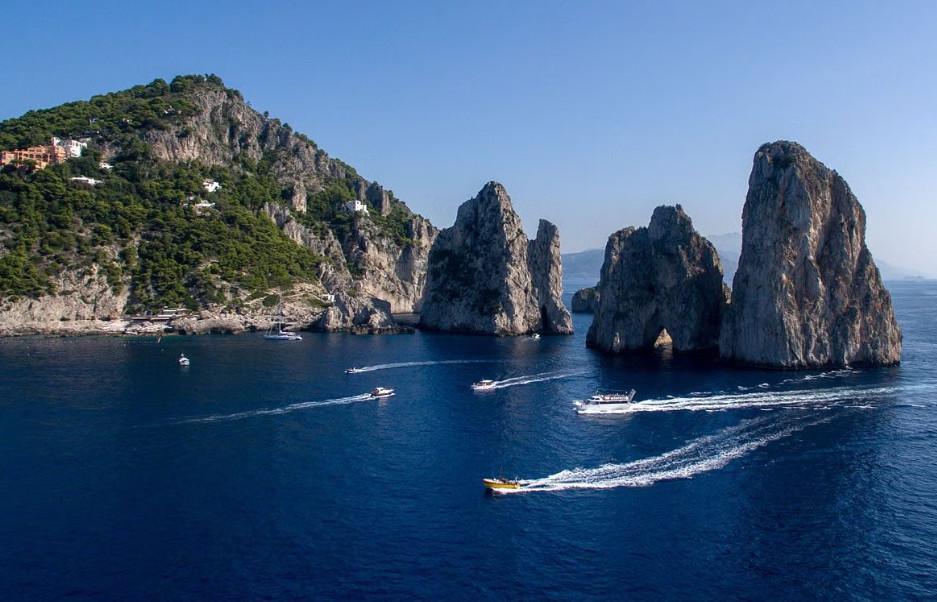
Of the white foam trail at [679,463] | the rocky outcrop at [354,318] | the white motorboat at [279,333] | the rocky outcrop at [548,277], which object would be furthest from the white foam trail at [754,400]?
the rocky outcrop at [354,318]

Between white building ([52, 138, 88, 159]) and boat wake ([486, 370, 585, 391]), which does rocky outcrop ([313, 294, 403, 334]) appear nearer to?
boat wake ([486, 370, 585, 391])

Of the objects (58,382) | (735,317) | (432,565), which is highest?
(735,317)

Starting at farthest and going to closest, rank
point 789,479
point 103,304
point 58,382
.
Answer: point 103,304, point 58,382, point 789,479

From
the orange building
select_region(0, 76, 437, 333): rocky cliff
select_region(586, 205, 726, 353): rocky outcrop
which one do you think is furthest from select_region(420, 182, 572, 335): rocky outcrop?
the orange building

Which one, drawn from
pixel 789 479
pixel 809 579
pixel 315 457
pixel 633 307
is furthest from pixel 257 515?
pixel 633 307

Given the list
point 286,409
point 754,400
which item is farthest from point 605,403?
point 286,409

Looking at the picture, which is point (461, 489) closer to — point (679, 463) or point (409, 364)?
point (679, 463)

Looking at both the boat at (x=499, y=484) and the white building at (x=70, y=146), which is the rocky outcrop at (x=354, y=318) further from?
the boat at (x=499, y=484)

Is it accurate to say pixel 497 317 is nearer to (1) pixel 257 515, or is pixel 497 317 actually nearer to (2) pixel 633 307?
(2) pixel 633 307
